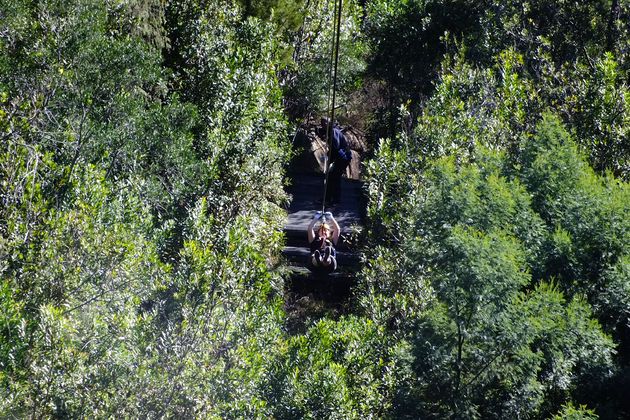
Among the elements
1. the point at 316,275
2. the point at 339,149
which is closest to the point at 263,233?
the point at 316,275

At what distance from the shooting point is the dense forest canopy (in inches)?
374

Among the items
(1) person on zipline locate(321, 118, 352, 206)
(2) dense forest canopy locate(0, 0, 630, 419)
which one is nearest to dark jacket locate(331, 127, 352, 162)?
(1) person on zipline locate(321, 118, 352, 206)

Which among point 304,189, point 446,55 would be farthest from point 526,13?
point 304,189

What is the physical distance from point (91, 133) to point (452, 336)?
7.19 metres

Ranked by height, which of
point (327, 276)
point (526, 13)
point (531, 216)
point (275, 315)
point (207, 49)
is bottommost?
point (327, 276)

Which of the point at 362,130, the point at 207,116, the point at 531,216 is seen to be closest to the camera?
the point at 531,216

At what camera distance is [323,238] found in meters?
18.3

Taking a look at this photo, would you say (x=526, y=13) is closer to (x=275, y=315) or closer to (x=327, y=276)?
(x=327, y=276)

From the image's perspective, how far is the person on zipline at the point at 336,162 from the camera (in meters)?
22.0

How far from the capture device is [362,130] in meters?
28.0

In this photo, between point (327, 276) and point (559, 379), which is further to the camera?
point (327, 276)

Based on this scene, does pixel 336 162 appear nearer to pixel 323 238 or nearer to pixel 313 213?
pixel 313 213

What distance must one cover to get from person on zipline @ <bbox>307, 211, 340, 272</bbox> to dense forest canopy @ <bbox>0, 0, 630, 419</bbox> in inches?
32.3

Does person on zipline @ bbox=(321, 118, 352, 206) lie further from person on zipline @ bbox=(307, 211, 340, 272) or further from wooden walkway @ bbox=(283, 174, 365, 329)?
person on zipline @ bbox=(307, 211, 340, 272)
